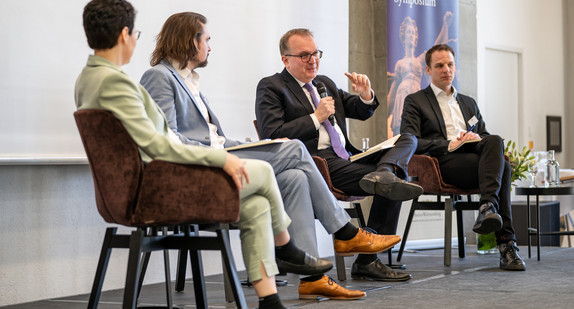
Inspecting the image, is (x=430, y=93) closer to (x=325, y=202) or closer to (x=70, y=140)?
(x=325, y=202)

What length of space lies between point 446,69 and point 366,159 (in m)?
1.28

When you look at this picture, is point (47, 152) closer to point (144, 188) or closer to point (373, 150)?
point (144, 188)

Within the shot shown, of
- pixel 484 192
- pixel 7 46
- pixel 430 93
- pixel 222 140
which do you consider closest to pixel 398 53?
pixel 430 93

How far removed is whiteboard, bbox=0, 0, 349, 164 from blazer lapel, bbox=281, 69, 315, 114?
1.93 feet

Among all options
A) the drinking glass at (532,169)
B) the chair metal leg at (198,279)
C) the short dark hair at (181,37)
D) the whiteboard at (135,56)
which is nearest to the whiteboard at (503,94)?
the drinking glass at (532,169)

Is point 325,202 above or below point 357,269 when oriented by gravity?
above

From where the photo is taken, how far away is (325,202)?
322 cm

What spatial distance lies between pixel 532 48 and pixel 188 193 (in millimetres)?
8398

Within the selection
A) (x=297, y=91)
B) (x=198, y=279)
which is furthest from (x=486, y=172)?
(x=198, y=279)

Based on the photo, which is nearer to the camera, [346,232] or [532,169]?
[346,232]

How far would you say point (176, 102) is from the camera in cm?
329

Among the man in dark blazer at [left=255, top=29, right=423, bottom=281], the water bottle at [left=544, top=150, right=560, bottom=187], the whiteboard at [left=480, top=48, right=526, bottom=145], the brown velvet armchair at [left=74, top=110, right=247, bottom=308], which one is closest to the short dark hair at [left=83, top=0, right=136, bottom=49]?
the brown velvet armchair at [left=74, top=110, right=247, bottom=308]

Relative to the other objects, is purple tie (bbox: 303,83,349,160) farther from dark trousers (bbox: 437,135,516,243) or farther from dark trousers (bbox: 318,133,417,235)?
dark trousers (bbox: 437,135,516,243)

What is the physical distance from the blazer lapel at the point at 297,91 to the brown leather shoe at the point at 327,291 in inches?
41.6
